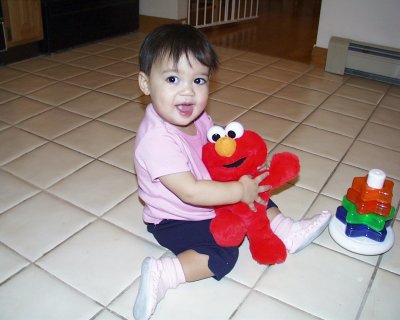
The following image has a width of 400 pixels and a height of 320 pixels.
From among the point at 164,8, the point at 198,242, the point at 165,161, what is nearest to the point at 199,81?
the point at 165,161

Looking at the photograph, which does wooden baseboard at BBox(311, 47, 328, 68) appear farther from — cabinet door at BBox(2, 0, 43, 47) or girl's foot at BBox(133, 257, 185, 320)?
girl's foot at BBox(133, 257, 185, 320)

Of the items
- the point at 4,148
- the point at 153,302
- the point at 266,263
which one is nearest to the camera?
the point at 153,302

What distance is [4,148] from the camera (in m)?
1.30

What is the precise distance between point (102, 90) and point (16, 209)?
0.81m

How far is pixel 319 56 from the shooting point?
2113 mm

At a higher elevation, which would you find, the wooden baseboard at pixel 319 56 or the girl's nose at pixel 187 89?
the girl's nose at pixel 187 89

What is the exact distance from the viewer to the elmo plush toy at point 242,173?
80 centimetres

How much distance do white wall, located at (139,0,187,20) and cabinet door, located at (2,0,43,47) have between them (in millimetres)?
756

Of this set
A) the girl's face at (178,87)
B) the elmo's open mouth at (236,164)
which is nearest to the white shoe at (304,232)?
the elmo's open mouth at (236,164)

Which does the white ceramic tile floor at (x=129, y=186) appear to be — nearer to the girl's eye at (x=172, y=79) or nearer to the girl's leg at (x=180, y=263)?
the girl's leg at (x=180, y=263)

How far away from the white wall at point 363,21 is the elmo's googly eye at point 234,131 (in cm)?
143

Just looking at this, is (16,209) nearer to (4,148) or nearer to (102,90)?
(4,148)

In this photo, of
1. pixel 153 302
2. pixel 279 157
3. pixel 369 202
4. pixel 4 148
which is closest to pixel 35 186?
pixel 4 148

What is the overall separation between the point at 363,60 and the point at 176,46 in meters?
1.48
